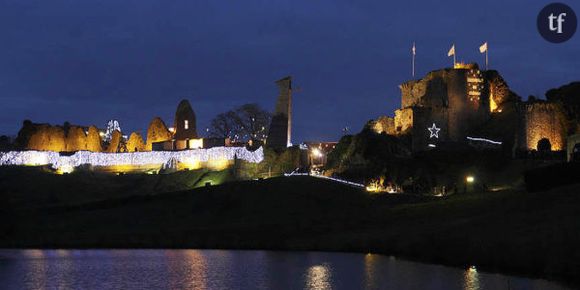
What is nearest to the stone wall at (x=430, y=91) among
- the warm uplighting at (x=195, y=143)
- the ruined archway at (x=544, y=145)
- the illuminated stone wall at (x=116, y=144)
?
the ruined archway at (x=544, y=145)

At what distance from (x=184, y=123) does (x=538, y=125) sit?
4062 cm

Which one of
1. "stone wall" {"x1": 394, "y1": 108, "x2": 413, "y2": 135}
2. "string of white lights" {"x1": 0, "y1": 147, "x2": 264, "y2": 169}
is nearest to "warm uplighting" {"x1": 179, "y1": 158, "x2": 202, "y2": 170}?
"string of white lights" {"x1": 0, "y1": 147, "x2": 264, "y2": 169}

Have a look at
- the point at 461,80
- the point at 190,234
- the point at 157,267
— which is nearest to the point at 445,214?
the point at 190,234

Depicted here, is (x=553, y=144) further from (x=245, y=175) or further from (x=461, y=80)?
(x=245, y=175)

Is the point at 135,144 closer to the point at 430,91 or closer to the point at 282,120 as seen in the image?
the point at 282,120

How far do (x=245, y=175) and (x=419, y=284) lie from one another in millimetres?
53643

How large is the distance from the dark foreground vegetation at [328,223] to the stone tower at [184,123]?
26448 millimetres

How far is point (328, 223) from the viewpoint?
49.5 metres

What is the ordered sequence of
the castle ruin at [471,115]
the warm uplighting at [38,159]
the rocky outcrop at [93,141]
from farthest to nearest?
the rocky outcrop at [93,141], the warm uplighting at [38,159], the castle ruin at [471,115]

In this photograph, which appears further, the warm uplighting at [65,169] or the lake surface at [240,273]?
the warm uplighting at [65,169]

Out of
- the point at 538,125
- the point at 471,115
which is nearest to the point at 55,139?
the point at 471,115

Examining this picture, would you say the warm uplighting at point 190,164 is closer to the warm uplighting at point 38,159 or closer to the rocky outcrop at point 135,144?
the rocky outcrop at point 135,144

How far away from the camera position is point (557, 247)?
28031 mm

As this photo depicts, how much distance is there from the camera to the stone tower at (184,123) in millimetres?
92000
